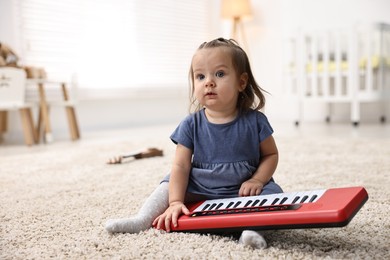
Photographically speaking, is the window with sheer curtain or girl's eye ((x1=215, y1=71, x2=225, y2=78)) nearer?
girl's eye ((x1=215, y1=71, x2=225, y2=78))

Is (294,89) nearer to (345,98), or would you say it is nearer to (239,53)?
(345,98)

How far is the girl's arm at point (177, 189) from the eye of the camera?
0.75 meters

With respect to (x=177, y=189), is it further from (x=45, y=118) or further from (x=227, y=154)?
(x=45, y=118)

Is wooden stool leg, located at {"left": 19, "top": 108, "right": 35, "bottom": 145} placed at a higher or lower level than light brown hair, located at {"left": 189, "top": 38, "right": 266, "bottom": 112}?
lower

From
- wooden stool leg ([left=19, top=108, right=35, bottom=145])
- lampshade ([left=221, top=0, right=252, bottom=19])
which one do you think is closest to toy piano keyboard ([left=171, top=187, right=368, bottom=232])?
wooden stool leg ([left=19, top=108, right=35, bottom=145])

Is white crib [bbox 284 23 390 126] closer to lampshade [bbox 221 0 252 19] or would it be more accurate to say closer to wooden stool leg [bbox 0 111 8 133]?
lampshade [bbox 221 0 252 19]

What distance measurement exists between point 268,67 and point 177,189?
3.61 metres

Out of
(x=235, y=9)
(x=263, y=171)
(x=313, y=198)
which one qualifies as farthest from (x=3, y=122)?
(x=313, y=198)

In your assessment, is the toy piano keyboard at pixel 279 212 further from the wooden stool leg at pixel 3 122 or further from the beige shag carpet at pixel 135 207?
the wooden stool leg at pixel 3 122

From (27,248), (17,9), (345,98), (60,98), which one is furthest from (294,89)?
(27,248)

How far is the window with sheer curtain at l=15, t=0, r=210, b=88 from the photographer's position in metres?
3.25

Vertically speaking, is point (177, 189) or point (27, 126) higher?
point (177, 189)

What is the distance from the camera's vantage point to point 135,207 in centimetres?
94

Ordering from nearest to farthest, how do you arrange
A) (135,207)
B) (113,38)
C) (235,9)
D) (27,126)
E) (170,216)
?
(170,216)
(135,207)
(27,126)
(113,38)
(235,9)
